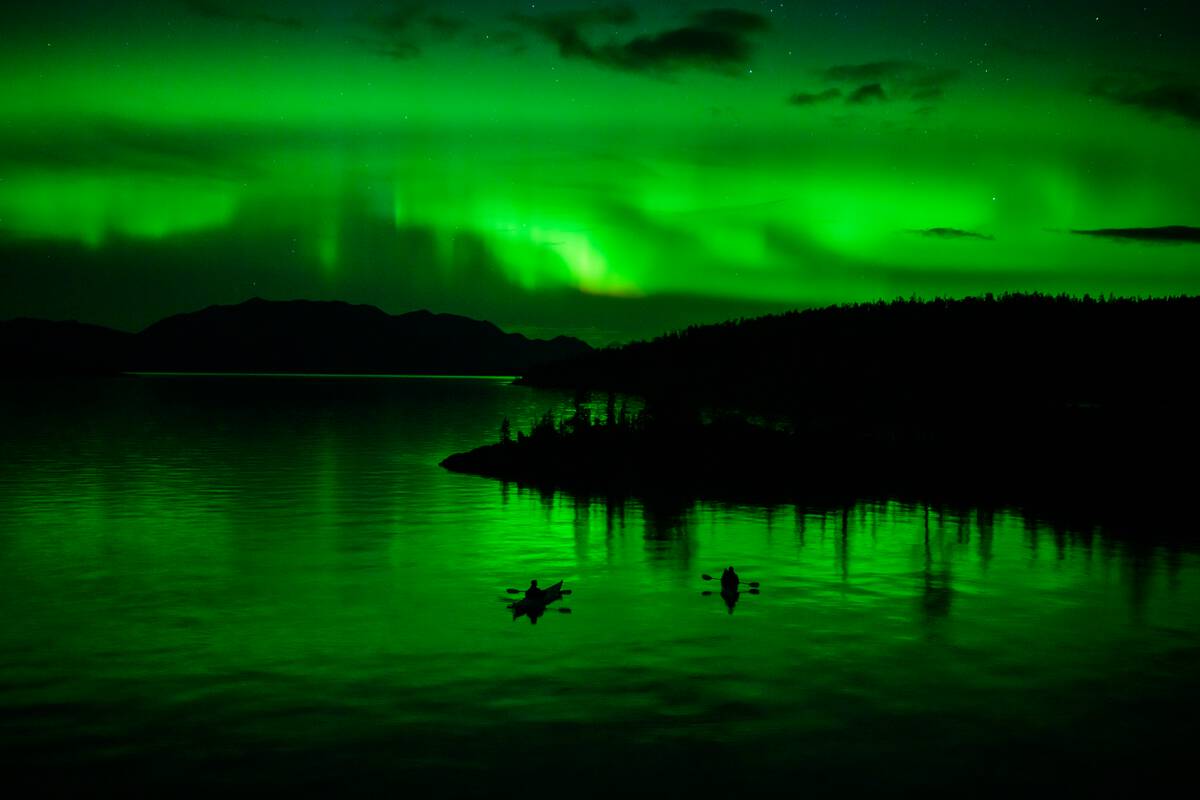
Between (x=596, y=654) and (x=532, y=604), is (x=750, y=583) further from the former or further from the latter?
(x=596, y=654)

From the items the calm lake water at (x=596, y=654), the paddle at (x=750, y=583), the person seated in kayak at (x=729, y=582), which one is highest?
the person seated in kayak at (x=729, y=582)

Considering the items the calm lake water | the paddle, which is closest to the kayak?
the calm lake water

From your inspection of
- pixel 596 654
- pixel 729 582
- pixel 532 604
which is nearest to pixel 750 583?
pixel 729 582

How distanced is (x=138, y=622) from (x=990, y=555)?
39087 mm

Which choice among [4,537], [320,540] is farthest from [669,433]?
[4,537]

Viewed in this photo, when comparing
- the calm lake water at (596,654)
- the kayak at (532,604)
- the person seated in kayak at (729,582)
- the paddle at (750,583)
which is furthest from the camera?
the paddle at (750,583)

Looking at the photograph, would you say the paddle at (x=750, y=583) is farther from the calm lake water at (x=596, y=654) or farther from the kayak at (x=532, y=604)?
the kayak at (x=532, y=604)

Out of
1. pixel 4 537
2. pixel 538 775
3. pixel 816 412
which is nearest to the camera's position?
pixel 538 775

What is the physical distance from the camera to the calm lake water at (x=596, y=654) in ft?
80.3

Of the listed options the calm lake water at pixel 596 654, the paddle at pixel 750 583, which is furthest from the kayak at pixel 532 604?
the paddle at pixel 750 583

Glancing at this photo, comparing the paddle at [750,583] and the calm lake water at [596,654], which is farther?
the paddle at [750,583]

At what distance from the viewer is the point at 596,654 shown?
111 ft

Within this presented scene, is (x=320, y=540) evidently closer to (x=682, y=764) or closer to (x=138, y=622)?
(x=138, y=622)

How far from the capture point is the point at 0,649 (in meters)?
34.1
